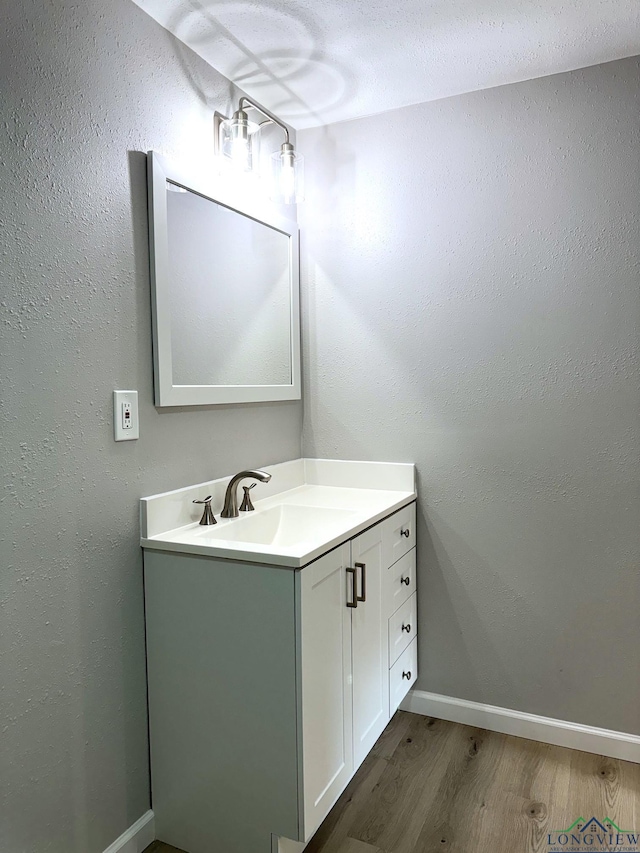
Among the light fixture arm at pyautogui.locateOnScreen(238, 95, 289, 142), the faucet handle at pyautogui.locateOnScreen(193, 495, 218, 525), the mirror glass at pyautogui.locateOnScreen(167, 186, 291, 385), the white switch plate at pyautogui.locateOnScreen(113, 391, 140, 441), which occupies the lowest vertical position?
the faucet handle at pyautogui.locateOnScreen(193, 495, 218, 525)

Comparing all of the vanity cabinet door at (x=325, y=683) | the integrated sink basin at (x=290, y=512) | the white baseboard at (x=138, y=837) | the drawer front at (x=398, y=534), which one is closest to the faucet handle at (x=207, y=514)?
the integrated sink basin at (x=290, y=512)

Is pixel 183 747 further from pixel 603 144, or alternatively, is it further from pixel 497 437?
pixel 603 144

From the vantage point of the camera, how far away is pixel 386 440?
91.8 inches

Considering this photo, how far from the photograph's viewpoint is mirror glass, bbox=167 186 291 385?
179cm

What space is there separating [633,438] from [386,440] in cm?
85

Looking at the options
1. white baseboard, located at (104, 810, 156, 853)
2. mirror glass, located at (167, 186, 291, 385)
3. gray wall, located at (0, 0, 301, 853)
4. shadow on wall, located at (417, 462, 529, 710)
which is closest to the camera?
gray wall, located at (0, 0, 301, 853)

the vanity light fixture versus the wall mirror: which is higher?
the vanity light fixture

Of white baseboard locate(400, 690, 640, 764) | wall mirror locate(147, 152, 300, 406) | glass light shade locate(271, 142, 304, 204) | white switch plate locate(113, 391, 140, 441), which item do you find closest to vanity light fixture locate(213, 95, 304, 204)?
glass light shade locate(271, 142, 304, 204)

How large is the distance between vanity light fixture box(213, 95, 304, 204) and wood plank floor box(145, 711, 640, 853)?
6.39ft

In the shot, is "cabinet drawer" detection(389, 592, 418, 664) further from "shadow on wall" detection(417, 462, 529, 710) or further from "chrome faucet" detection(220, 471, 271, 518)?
"chrome faucet" detection(220, 471, 271, 518)

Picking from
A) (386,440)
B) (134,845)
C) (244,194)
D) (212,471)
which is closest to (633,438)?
(386,440)

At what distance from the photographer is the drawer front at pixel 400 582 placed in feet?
6.59

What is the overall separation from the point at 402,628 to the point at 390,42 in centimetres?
190

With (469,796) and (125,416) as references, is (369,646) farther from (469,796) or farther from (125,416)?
(125,416)
